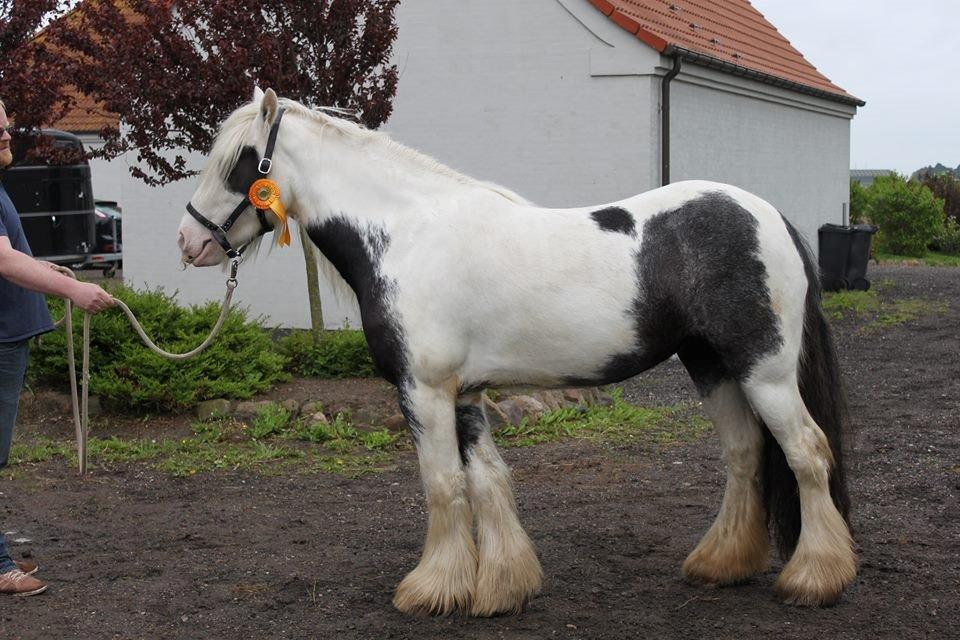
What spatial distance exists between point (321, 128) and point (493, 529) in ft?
6.02

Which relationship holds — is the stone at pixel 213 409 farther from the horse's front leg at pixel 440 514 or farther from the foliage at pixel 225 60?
the horse's front leg at pixel 440 514

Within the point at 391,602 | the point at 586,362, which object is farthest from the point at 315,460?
the point at 586,362

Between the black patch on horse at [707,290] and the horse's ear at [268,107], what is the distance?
1.60m

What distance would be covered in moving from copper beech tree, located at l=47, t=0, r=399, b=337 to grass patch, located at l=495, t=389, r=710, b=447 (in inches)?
104

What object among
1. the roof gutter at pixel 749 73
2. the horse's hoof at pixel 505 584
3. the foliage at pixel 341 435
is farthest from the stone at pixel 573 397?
the roof gutter at pixel 749 73

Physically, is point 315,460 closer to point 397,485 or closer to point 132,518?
point 397,485

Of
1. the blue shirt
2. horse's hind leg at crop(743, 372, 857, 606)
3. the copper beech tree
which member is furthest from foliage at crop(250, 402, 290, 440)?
horse's hind leg at crop(743, 372, 857, 606)

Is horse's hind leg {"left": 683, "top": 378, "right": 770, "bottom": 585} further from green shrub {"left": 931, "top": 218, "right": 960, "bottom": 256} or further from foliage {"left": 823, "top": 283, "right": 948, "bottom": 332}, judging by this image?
green shrub {"left": 931, "top": 218, "right": 960, "bottom": 256}

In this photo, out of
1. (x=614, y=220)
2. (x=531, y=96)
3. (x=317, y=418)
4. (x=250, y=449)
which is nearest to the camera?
(x=614, y=220)

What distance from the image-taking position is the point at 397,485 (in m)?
6.48

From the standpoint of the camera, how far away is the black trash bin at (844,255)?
16719 mm

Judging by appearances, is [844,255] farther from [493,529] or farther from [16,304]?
[16,304]

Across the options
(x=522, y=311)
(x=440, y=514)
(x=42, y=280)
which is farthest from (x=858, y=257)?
(x=42, y=280)

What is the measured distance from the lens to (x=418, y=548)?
5.23 m
